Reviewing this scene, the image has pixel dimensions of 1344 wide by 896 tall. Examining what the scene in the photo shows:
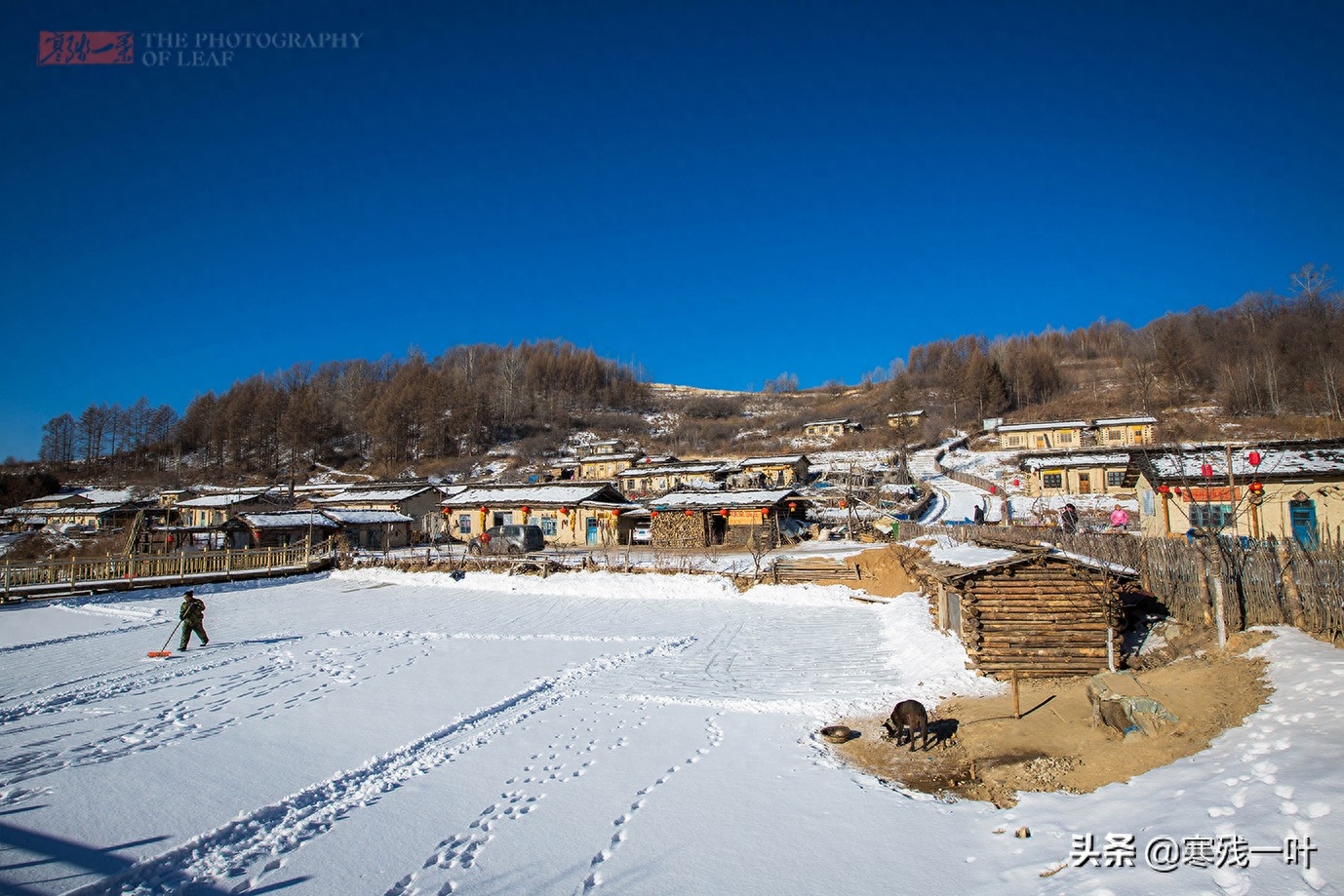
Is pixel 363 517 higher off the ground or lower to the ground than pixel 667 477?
lower

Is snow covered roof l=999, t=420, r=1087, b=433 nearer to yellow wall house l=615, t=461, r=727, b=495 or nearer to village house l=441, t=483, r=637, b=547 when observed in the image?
yellow wall house l=615, t=461, r=727, b=495

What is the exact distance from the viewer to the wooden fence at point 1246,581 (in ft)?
33.7

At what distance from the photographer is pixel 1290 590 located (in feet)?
35.4

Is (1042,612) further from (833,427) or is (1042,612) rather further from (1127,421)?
(833,427)

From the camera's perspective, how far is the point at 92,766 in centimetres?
874

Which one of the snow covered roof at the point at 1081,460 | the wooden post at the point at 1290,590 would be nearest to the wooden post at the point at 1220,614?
the wooden post at the point at 1290,590

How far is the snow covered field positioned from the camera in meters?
6.08

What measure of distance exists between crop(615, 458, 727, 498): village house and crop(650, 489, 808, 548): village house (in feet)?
67.6

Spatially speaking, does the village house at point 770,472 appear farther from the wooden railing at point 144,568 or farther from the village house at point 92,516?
the village house at point 92,516

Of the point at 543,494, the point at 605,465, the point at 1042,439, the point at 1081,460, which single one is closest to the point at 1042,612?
the point at 543,494

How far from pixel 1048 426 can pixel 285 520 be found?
65.1 metres

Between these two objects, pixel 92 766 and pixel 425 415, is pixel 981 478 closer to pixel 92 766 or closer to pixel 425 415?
pixel 92 766

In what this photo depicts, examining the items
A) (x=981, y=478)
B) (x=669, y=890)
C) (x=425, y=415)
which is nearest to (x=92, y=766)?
(x=669, y=890)

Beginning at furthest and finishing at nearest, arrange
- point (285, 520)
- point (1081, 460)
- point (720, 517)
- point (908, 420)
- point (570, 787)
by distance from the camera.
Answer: point (908, 420) → point (1081, 460) → point (285, 520) → point (720, 517) → point (570, 787)
